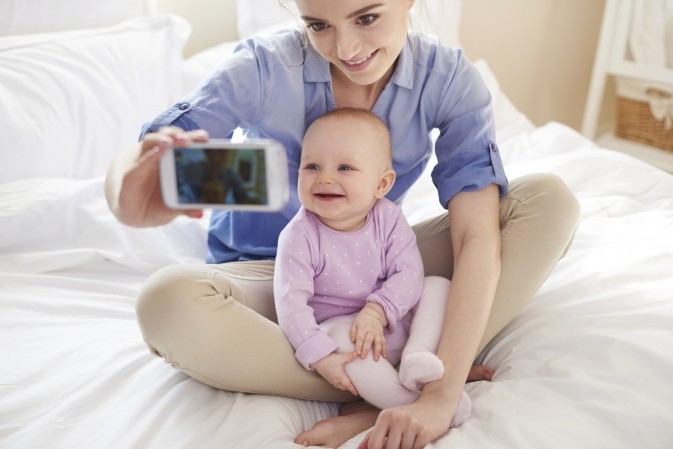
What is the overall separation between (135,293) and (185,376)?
0.28 metres

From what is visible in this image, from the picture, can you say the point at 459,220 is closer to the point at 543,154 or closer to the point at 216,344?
the point at 216,344

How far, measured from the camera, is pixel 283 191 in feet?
2.19

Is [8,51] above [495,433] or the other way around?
above

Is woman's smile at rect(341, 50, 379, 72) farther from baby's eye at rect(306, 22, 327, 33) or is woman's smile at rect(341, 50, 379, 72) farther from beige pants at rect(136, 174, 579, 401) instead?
beige pants at rect(136, 174, 579, 401)

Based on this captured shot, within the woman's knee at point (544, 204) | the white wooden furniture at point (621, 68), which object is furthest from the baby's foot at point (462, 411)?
the white wooden furniture at point (621, 68)

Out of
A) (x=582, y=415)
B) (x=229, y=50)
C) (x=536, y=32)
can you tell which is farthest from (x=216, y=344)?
(x=536, y=32)

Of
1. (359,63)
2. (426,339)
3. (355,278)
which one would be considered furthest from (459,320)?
(359,63)

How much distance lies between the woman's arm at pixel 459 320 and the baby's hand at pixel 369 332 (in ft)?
0.26

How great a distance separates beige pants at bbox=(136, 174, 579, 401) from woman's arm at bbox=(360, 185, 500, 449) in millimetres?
38

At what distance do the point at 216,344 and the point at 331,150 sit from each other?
0.30 metres

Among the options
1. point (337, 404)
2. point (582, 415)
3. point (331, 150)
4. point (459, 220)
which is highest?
point (331, 150)

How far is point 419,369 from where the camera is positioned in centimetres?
87

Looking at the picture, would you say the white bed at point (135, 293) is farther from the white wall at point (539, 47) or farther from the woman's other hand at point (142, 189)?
the white wall at point (539, 47)

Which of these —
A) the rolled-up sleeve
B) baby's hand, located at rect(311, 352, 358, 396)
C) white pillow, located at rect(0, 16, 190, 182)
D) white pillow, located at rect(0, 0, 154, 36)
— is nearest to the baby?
baby's hand, located at rect(311, 352, 358, 396)
